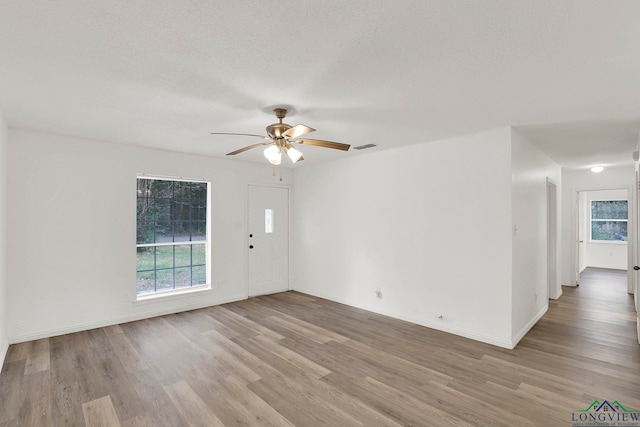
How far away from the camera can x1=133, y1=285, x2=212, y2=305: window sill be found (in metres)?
4.66

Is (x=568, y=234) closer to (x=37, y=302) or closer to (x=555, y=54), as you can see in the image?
(x=555, y=54)

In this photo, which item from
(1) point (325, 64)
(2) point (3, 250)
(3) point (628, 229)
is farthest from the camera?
(3) point (628, 229)

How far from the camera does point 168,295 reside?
16.0 feet

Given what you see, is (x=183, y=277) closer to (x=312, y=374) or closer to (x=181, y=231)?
(x=181, y=231)

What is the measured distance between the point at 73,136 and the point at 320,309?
4.14 m

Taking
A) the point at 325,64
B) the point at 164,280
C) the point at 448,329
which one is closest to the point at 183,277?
the point at 164,280

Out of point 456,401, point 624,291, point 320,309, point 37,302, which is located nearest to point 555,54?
point 456,401

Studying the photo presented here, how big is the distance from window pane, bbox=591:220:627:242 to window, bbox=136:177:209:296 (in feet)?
33.9

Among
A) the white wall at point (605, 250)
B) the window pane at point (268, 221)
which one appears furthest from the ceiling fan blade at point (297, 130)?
the white wall at point (605, 250)

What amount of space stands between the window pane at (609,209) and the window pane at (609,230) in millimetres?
164

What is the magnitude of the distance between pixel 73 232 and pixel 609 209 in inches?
474

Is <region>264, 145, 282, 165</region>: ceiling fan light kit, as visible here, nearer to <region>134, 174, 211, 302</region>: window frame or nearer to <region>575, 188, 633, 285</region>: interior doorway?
<region>134, 174, 211, 302</region>: window frame

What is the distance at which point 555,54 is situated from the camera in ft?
6.40

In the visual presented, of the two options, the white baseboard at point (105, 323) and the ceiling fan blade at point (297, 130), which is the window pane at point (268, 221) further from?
the ceiling fan blade at point (297, 130)
